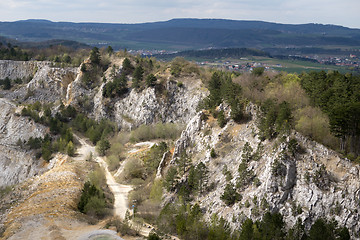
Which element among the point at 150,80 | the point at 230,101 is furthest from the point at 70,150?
the point at 230,101

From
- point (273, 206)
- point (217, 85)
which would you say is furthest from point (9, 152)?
point (273, 206)

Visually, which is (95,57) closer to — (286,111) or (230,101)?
(230,101)

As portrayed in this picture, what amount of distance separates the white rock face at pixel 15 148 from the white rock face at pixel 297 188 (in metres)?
51.5

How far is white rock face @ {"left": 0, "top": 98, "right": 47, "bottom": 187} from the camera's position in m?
77.1

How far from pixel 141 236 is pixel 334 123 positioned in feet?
82.0

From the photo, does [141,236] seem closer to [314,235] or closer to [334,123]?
[314,235]

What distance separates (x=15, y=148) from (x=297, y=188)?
72.0 meters

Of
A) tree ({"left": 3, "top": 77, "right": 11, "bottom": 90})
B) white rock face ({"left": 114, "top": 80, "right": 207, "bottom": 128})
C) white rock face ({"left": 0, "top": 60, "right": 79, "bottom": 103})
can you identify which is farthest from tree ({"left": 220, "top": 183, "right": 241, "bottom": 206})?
tree ({"left": 3, "top": 77, "right": 11, "bottom": 90})

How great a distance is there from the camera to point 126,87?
317 ft

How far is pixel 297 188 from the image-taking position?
35.1m

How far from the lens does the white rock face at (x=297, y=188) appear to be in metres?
32.4

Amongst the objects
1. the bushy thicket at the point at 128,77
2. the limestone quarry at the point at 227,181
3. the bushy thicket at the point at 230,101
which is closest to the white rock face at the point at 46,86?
the bushy thicket at the point at 128,77

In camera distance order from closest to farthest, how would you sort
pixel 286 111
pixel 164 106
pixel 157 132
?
pixel 286 111 < pixel 157 132 < pixel 164 106

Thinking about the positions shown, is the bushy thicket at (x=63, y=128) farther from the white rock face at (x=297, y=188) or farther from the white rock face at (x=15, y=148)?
the white rock face at (x=297, y=188)
